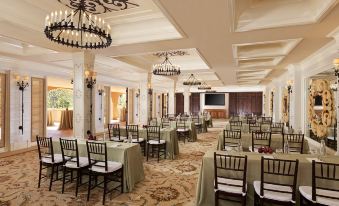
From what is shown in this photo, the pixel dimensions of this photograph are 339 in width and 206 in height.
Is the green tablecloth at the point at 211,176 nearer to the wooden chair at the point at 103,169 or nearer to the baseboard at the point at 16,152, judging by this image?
the wooden chair at the point at 103,169

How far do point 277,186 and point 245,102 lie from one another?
69.5 feet

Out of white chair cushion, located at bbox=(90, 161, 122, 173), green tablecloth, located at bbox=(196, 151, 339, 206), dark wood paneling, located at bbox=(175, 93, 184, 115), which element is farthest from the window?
dark wood paneling, located at bbox=(175, 93, 184, 115)

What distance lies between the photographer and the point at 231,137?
19.9 feet

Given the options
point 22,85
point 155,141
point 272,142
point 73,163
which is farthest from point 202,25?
point 22,85

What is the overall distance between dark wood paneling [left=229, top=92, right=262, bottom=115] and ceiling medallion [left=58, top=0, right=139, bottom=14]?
67.4 ft

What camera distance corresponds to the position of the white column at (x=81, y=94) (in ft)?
21.0

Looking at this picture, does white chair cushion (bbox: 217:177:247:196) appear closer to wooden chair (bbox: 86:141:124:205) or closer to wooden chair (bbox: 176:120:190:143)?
wooden chair (bbox: 86:141:124:205)

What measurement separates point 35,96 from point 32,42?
4.62m

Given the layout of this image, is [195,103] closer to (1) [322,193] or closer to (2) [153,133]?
(2) [153,133]

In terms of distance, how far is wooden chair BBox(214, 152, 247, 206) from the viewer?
10.3ft

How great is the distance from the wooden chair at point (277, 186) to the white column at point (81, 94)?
4888mm

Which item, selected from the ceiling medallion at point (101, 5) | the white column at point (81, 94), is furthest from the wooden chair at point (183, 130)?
the ceiling medallion at point (101, 5)

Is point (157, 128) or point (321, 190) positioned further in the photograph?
point (157, 128)

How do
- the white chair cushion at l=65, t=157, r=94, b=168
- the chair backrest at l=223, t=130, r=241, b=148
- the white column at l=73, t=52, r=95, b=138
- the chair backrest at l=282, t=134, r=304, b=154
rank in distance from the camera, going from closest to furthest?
the white chair cushion at l=65, t=157, r=94, b=168
the chair backrest at l=282, t=134, r=304, b=154
the chair backrest at l=223, t=130, r=241, b=148
the white column at l=73, t=52, r=95, b=138
